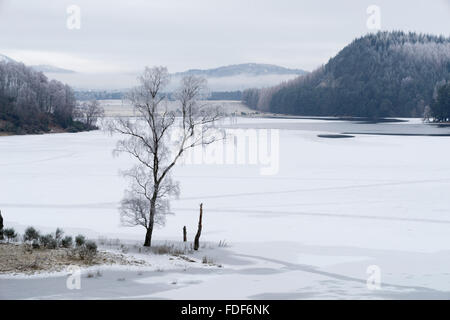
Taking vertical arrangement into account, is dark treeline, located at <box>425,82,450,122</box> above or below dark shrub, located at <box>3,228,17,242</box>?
above

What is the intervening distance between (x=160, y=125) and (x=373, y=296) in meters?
10.4

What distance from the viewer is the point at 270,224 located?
84.5 ft

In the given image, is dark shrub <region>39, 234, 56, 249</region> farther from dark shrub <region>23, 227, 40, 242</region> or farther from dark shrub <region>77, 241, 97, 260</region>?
dark shrub <region>77, 241, 97, 260</region>

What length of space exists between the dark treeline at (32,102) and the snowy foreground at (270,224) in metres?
62.0

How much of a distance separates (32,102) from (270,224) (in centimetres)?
10980

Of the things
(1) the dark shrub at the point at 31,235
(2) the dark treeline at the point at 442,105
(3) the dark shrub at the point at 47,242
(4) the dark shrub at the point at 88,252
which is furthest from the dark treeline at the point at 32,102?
(2) the dark treeline at the point at 442,105

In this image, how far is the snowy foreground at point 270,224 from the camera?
1468cm

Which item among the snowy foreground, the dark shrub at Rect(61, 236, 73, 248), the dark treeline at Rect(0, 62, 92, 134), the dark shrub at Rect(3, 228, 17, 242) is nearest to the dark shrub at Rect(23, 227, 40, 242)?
the dark shrub at Rect(3, 228, 17, 242)

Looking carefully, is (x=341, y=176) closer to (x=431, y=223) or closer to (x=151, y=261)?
(x=431, y=223)

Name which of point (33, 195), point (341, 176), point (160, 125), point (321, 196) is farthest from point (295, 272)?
point (341, 176)

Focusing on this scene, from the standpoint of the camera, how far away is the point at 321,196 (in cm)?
3350

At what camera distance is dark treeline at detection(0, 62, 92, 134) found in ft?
370

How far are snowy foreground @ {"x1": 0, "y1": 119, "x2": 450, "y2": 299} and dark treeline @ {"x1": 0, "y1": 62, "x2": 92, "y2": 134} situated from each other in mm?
62029

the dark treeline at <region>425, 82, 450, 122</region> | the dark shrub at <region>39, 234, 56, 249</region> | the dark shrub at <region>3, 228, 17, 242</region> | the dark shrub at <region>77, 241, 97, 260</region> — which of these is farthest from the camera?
the dark treeline at <region>425, 82, 450, 122</region>
